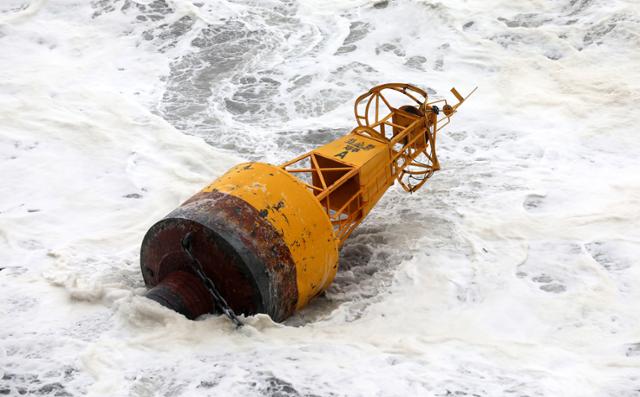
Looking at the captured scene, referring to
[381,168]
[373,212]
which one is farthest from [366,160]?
[373,212]

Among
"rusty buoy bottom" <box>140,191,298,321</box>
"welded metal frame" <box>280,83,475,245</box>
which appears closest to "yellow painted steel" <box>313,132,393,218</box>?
"welded metal frame" <box>280,83,475,245</box>

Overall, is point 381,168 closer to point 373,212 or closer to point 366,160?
point 366,160

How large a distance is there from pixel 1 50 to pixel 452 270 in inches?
347

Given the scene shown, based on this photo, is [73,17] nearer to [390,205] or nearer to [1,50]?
[1,50]

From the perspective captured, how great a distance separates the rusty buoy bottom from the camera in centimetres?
475

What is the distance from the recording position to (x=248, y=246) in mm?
4746

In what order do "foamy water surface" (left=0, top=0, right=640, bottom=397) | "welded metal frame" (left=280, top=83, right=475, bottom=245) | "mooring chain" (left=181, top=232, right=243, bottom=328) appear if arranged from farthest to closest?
"welded metal frame" (left=280, top=83, right=475, bottom=245)
"mooring chain" (left=181, top=232, right=243, bottom=328)
"foamy water surface" (left=0, top=0, right=640, bottom=397)

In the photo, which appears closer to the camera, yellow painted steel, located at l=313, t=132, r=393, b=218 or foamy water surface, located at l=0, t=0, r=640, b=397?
foamy water surface, located at l=0, t=0, r=640, b=397

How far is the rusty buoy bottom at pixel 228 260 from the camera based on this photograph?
15.6ft

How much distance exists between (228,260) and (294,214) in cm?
64

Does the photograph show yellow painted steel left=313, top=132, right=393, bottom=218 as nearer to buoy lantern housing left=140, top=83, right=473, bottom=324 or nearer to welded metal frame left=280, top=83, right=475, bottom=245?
welded metal frame left=280, top=83, right=475, bottom=245

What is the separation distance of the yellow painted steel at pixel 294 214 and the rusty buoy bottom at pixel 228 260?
0.08 metres

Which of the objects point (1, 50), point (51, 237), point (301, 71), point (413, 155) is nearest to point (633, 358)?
point (413, 155)

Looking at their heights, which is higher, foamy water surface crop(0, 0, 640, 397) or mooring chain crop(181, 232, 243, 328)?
mooring chain crop(181, 232, 243, 328)
